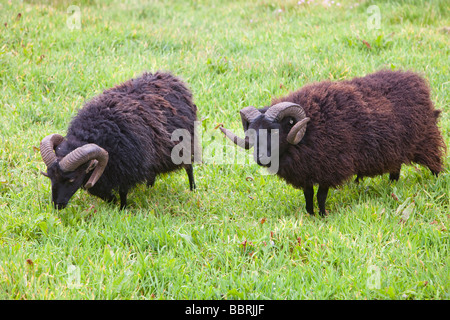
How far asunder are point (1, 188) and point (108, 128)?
1.50 m

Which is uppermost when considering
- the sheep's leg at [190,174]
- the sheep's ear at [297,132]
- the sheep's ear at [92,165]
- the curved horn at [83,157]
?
the sheep's ear at [297,132]

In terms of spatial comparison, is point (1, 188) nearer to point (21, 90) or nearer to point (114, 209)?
point (114, 209)

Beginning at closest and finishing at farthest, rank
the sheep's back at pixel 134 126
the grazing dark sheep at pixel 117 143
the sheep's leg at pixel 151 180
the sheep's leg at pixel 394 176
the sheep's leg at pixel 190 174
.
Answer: the grazing dark sheep at pixel 117 143
the sheep's back at pixel 134 126
the sheep's leg at pixel 151 180
the sheep's leg at pixel 394 176
the sheep's leg at pixel 190 174

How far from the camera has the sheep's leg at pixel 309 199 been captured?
201 inches

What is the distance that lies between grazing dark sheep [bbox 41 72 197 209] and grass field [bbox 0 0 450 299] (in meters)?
0.32

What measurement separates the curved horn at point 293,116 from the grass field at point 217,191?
86cm

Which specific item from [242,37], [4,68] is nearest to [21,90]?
[4,68]

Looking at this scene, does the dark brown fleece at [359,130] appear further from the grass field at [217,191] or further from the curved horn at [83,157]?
the curved horn at [83,157]

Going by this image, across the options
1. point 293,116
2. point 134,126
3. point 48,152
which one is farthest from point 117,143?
point 293,116

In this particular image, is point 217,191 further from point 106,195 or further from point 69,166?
point 69,166

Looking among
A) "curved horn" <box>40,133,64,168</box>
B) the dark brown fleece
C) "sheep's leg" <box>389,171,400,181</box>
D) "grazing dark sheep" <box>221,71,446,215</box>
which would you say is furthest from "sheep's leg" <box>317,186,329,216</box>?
"curved horn" <box>40,133,64,168</box>

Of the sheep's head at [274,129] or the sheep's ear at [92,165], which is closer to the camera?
the sheep's head at [274,129]

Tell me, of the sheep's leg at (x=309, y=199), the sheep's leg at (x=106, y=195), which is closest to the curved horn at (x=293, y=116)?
the sheep's leg at (x=309, y=199)

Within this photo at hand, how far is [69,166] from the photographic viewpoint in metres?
4.73
